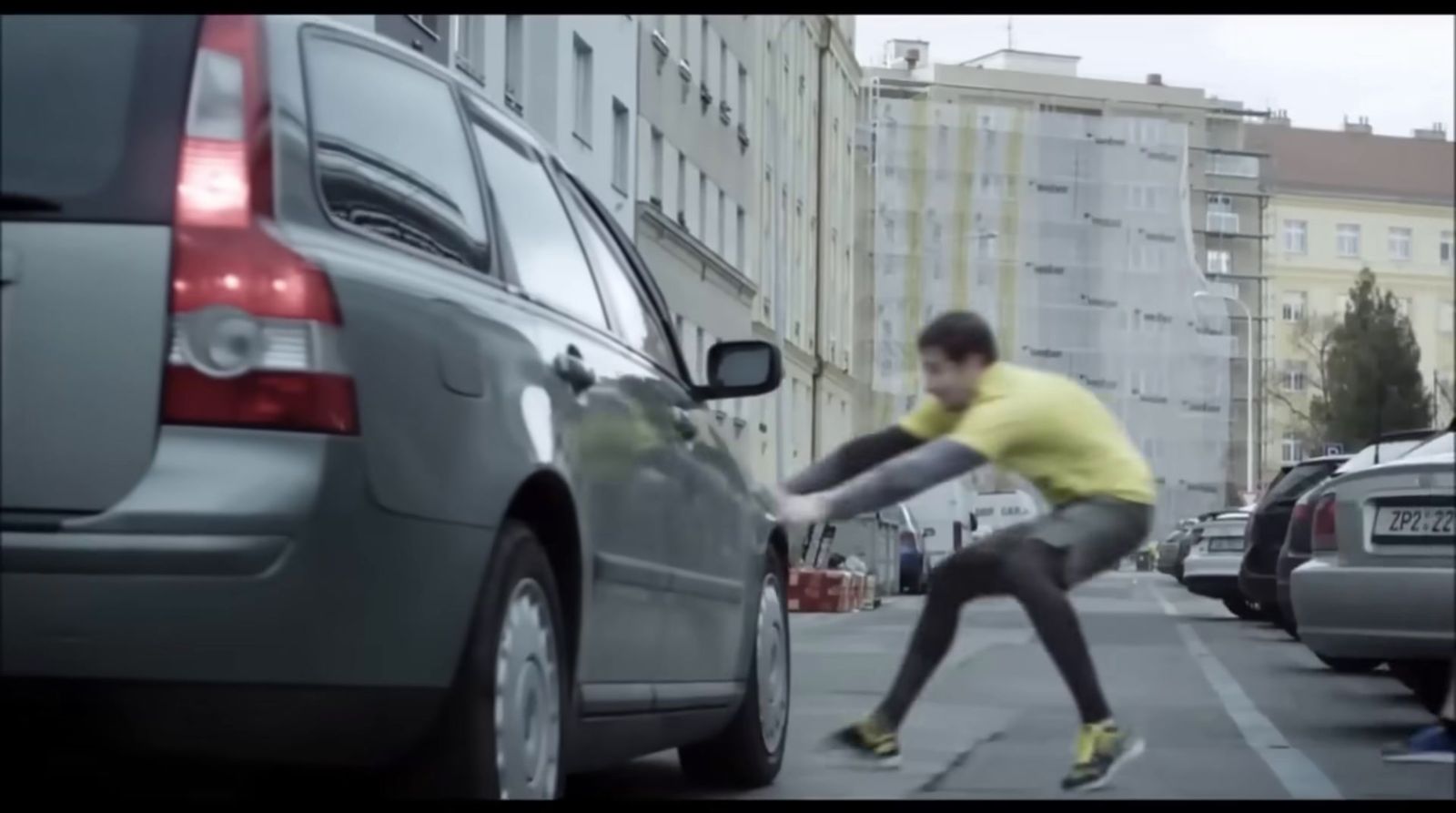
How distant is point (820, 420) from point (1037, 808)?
2.75 metres

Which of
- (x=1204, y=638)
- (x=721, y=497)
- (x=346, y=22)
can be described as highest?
(x=346, y=22)

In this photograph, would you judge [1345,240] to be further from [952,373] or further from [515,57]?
[515,57]

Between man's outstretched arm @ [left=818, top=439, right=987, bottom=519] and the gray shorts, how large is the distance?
0.41m

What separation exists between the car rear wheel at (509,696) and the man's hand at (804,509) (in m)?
0.70

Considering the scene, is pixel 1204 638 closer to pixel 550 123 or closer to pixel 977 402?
pixel 550 123

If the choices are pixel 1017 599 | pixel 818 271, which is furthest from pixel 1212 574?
pixel 1017 599

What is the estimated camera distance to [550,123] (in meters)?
11.2

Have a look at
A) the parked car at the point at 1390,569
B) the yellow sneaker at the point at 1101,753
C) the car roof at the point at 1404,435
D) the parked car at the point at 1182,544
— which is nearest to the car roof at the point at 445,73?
the yellow sneaker at the point at 1101,753

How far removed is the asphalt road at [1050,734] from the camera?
669 centimetres

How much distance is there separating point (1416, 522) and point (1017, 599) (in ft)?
7.25

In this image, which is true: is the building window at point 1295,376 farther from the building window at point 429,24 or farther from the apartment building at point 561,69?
the building window at point 429,24

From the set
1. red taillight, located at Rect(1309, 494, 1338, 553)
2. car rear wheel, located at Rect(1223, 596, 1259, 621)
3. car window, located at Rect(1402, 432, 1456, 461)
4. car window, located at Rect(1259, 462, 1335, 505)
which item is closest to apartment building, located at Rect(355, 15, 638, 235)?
car window, located at Rect(1402, 432, 1456, 461)

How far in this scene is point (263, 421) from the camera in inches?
161
